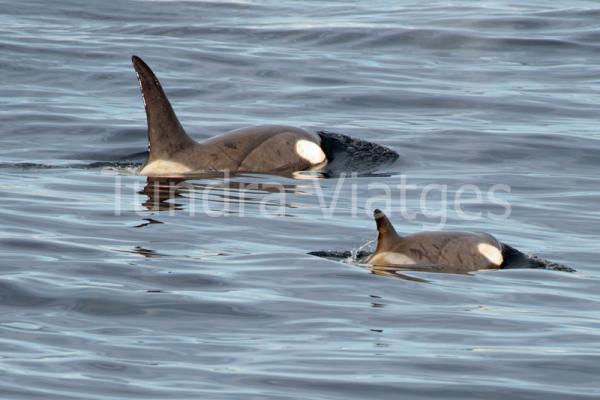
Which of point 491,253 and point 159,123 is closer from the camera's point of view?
point 491,253

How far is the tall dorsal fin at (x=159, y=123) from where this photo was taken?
45.0 ft

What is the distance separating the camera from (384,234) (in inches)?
385

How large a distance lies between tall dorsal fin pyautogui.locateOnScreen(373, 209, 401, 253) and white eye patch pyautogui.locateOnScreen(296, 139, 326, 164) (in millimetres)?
4700

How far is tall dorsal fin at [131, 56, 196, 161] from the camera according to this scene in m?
13.7

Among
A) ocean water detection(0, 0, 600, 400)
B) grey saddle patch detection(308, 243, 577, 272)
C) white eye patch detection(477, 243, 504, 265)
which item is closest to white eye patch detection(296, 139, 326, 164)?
ocean water detection(0, 0, 600, 400)

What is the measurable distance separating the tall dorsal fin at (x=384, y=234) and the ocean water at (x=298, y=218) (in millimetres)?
256

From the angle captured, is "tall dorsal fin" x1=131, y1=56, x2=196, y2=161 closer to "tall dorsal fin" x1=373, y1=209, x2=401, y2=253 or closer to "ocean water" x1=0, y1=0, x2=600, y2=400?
"ocean water" x1=0, y1=0, x2=600, y2=400

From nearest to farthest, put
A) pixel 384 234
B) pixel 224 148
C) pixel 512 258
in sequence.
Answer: pixel 384 234, pixel 512 258, pixel 224 148

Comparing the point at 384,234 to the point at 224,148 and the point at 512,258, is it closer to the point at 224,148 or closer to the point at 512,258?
the point at 512,258

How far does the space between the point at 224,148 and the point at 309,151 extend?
0.88 m

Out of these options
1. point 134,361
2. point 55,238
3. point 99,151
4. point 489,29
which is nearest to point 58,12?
point 489,29

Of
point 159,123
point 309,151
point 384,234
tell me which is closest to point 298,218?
point 384,234

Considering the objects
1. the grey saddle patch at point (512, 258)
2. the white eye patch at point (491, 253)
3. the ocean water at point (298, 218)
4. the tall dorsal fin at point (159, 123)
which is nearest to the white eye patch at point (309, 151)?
the ocean water at point (298, 218)

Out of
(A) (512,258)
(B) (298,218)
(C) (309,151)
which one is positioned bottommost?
(A) (512,258)
